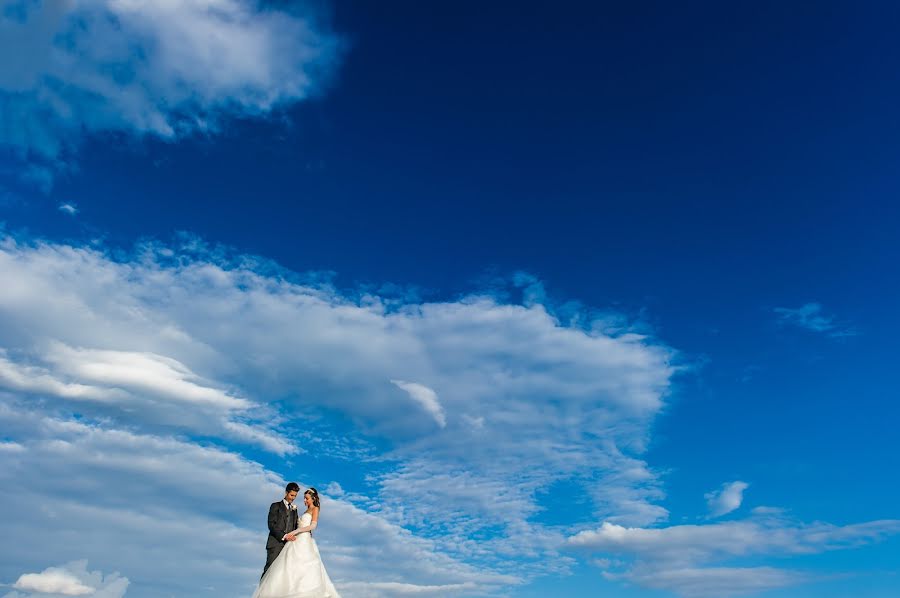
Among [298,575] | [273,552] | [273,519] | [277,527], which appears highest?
[273,519]

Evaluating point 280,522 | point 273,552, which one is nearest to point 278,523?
point 280,522

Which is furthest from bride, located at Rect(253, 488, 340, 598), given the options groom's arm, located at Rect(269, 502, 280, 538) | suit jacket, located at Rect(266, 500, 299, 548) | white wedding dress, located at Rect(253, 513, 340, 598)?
groom's arm, located at Rect(269, 502, 280, 538)

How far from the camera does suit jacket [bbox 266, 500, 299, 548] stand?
31281 millimetres

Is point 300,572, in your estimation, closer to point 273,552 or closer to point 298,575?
point 298,575

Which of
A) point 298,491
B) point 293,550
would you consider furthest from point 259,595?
point 298,491

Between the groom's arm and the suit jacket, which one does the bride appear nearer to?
the suit jacket

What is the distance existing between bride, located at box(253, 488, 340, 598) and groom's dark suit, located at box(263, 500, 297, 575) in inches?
17.4

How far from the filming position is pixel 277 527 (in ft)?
103

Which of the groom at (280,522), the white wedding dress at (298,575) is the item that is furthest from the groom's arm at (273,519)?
the white wedding dress at (298,575)

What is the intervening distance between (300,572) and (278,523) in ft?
8.12

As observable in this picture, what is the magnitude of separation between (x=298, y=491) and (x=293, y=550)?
2651mm

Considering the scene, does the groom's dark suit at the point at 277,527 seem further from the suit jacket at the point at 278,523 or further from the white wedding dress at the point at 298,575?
the white wedding dress at the point at 298,575

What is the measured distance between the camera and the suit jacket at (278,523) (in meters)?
31.3

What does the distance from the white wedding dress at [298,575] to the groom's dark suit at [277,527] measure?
22.1 inches
